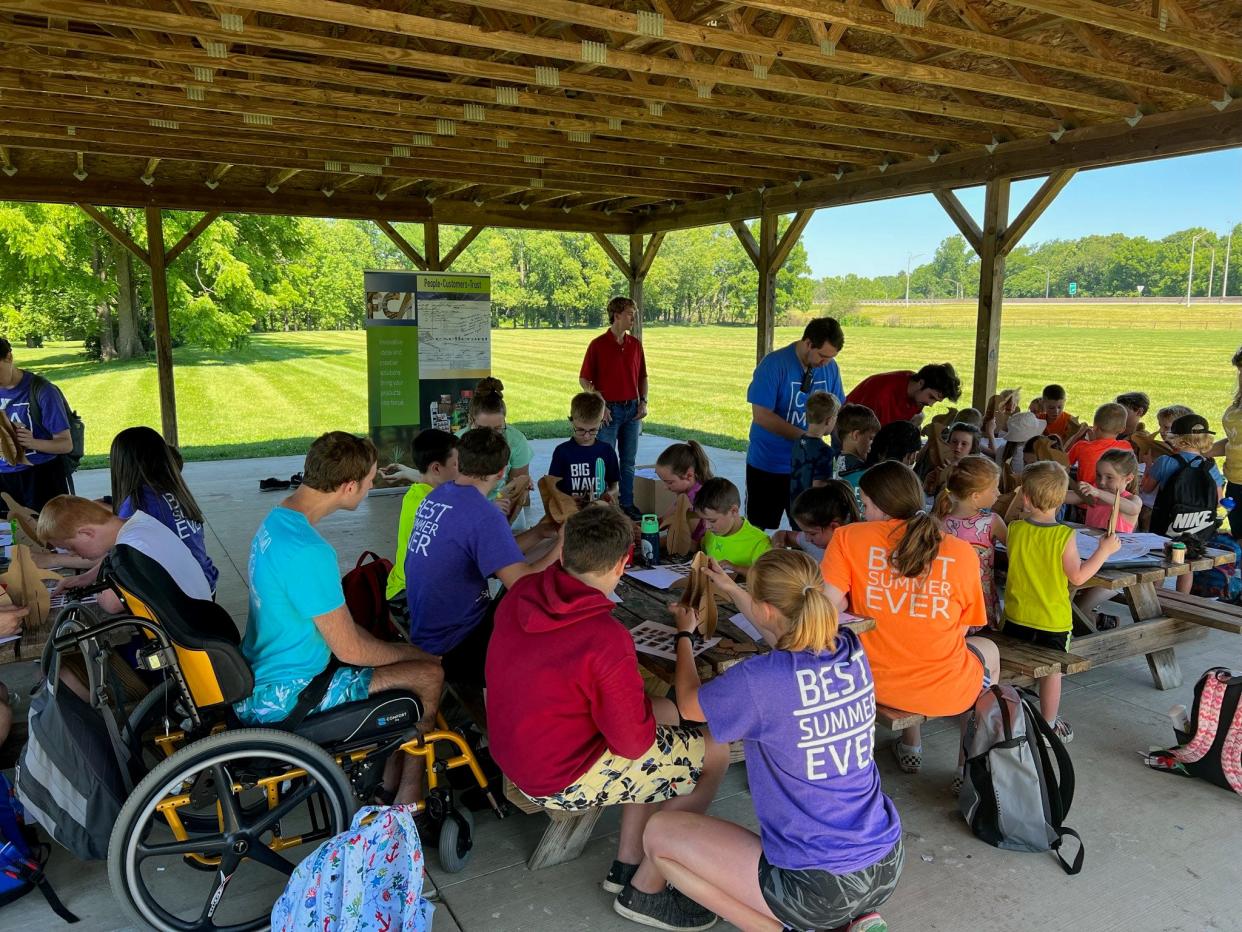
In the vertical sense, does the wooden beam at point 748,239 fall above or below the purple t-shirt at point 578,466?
above

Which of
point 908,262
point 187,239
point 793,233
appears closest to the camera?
point 793,233

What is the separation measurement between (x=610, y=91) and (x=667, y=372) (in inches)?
851

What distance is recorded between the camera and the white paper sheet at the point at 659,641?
2.79 metres

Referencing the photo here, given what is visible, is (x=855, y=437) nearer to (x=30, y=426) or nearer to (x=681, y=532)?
(x=681, y=532)

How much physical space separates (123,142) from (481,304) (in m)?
3.69

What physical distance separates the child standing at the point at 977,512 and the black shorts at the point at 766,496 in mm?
1527

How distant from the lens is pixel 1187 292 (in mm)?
33500

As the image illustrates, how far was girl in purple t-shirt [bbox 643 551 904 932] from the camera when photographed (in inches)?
79.3

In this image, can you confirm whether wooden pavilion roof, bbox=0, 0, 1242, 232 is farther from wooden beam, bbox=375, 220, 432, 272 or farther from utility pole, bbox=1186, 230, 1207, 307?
utility pole, bbox=1186, 230, 1207, 307

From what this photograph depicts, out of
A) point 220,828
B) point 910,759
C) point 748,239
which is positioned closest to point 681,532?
point 910,759

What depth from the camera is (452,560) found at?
302 cm

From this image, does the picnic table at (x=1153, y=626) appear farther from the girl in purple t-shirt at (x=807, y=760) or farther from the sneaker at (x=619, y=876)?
the sneaker at (x=619, y=876)

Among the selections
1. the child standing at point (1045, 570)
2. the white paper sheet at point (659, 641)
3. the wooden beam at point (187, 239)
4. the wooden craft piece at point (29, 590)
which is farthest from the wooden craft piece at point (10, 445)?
the wooden beam at point (187, 239)

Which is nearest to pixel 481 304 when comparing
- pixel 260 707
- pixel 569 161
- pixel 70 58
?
pixel 569 161
